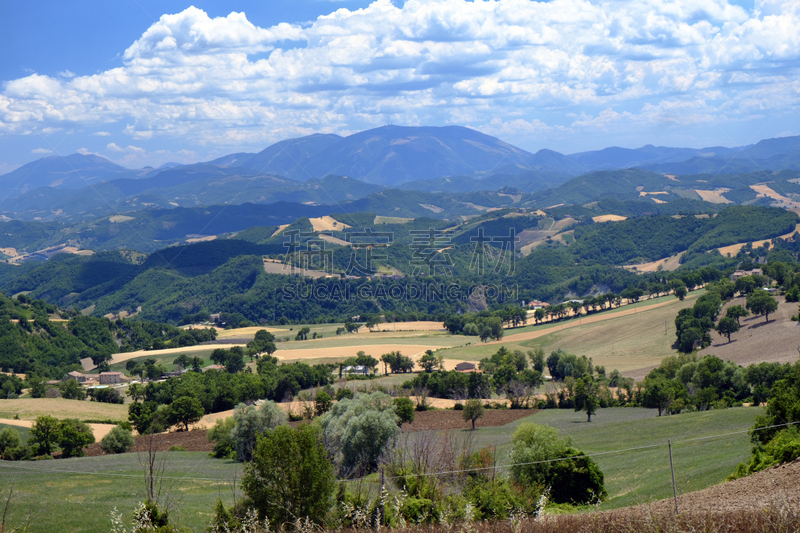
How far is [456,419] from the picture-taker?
5534 cm

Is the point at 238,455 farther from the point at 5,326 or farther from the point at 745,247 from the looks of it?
the point at 745,247

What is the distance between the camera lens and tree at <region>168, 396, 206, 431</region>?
57.1m

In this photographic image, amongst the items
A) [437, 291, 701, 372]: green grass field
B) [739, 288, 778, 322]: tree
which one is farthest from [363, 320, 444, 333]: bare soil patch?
[739, 288, 778, 322]: tree

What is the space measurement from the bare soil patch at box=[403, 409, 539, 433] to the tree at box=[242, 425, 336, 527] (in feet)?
97.9

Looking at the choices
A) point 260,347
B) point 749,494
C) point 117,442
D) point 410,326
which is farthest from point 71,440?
point 410,326

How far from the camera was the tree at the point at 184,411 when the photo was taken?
187 ft

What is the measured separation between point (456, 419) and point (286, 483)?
37671mm

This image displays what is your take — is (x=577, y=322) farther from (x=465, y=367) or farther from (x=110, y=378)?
(x=110, y=378)

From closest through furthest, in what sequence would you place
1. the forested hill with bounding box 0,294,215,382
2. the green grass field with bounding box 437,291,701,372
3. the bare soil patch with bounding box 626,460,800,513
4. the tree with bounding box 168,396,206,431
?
the bare soil patch with bounding box 626,460,800,513
the tree with bounding box 168,396,206,431
the green grass field with bounding box 437,291,701,372
the forested hill with bounding box 0,294,215,382

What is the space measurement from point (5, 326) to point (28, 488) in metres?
98.6

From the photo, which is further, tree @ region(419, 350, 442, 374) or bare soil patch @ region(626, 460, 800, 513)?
tree @ region(419, 350, 442, 374)

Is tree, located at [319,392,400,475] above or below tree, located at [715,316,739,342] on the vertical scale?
below

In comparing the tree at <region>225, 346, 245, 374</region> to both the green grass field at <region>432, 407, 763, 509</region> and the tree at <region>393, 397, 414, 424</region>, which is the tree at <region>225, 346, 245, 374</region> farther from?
the green grass field at <region>432, 407, 763, 509</region>

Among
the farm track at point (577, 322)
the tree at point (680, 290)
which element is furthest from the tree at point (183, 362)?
the tree at point (680, 290)
